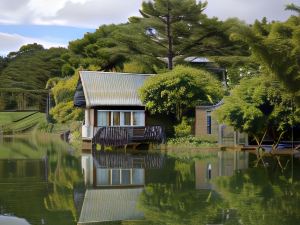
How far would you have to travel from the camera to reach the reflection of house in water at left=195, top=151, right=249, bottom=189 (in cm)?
1725

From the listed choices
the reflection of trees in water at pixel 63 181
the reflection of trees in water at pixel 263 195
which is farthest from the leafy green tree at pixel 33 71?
the reflection of trees in water at pixel 263 195

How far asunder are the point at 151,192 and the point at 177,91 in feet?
61.8

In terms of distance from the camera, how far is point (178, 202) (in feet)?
42.7


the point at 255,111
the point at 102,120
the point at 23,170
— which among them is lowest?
the point at 23,170

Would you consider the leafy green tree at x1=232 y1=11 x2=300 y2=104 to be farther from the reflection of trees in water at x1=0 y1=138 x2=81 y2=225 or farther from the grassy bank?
the grassy bank

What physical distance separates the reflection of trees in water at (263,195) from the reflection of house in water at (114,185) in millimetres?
2381

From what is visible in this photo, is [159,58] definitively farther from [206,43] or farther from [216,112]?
[216,112]

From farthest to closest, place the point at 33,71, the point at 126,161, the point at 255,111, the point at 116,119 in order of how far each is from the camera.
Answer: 1. the point at 33,71
2. the point at 116,119
3. the point at 255,111
4. the point at 126,161

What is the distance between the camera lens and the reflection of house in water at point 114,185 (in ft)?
38.2

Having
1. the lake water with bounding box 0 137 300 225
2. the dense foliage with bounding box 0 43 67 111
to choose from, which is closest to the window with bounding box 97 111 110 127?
the lake water with bounding box 0 137 300 225

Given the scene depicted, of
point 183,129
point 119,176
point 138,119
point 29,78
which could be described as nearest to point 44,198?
point 119,176

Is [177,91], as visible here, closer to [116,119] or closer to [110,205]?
[116,119]

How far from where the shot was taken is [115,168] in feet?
70.7

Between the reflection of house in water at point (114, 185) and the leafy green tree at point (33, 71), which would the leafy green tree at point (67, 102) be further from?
the leafy green tree at point (33, 71)
